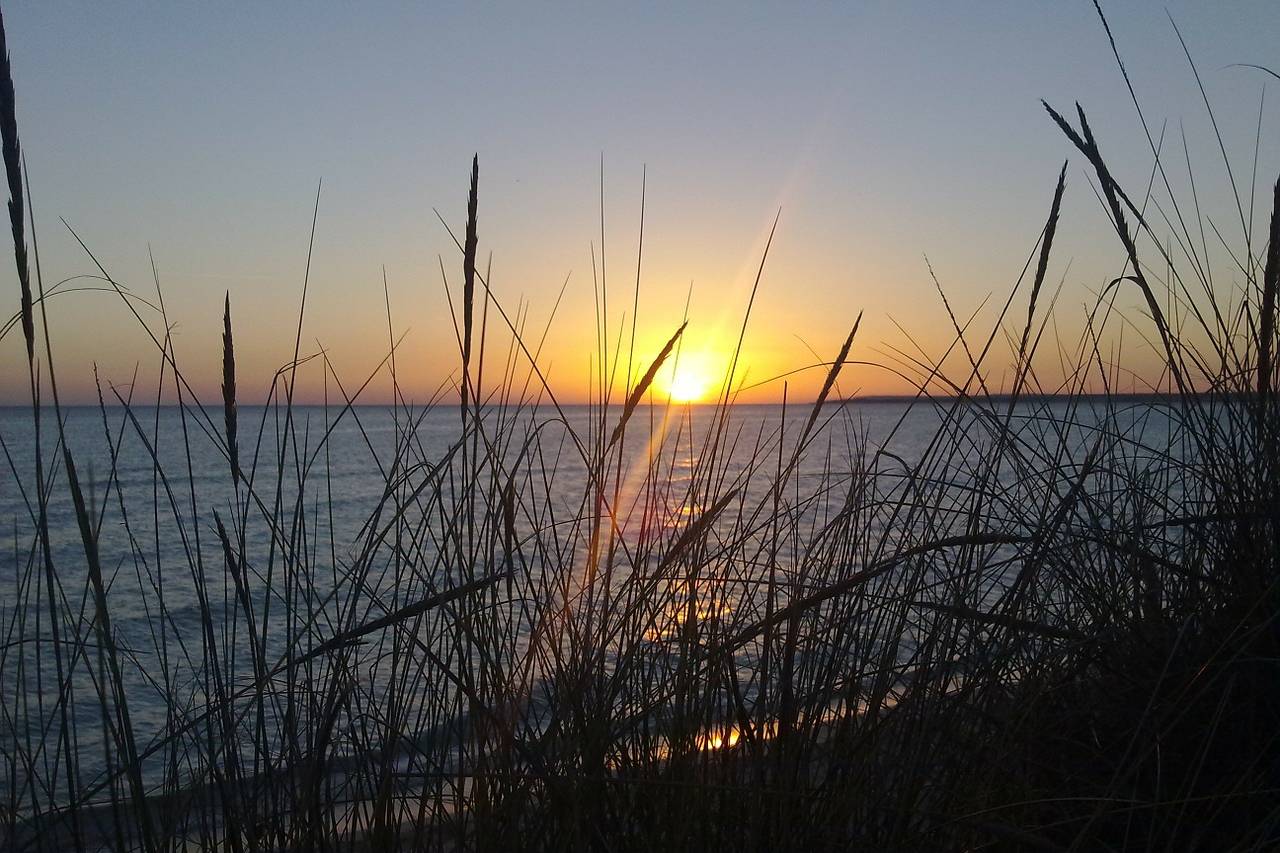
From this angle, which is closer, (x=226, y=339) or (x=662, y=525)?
(x=226, y=339)

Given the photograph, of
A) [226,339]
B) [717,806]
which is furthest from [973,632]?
[226,339]

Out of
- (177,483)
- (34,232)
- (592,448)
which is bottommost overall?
(177,483)

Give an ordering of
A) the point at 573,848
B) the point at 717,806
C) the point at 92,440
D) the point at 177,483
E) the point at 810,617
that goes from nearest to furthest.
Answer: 1. the point at 573,848
2. the point at 717,806
3. the point at 810,617
4. the point at 177,483
5. the point at 92,440

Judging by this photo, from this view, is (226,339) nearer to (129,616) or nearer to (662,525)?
Answer: (662,525)

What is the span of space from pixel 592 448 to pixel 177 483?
24.2 meters

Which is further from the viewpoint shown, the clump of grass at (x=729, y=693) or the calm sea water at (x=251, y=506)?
the calm sea water at (x=251, y=506)

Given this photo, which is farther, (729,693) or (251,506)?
(251,506)

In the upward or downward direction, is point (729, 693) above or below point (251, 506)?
above

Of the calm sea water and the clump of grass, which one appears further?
the calm sea water

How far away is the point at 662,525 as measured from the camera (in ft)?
5.68

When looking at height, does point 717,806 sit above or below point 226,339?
below

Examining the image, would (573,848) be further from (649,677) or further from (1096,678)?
(1096,678)

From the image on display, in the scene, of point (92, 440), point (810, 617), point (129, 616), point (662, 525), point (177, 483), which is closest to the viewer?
point (810, 617)

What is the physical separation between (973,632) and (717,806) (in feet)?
1.38
